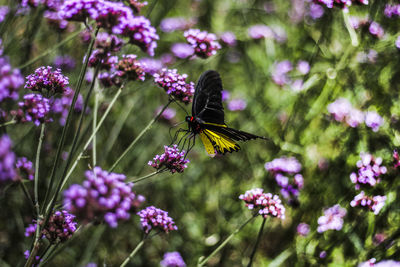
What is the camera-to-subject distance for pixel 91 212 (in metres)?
0.87

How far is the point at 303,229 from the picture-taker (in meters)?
2.50

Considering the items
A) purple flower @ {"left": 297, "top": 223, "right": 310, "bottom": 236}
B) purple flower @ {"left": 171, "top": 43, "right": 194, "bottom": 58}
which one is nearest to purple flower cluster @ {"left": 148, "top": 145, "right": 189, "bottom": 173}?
purple flower @ {"left": 297, "top": 223, "right": 310, "bottom": 236}

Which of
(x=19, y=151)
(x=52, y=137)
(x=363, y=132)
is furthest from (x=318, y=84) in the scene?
(x=19, y=151)

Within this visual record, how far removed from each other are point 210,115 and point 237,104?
4.95 ft

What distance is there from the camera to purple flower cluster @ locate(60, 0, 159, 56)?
3.97 ft

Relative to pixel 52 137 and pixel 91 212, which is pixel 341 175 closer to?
pixel 91 212

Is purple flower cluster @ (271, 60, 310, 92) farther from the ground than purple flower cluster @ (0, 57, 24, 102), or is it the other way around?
purple flower cluster @ (271, 60, 310, 92)

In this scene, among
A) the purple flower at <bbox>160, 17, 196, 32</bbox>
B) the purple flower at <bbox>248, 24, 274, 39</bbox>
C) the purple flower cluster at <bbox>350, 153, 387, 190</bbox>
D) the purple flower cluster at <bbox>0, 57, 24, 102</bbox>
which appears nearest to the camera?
the purple flower cluster at <bbox>0, 57, 24, 102</bbox>

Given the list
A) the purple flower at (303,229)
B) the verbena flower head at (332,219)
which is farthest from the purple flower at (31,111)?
the purple flower at (303,229)

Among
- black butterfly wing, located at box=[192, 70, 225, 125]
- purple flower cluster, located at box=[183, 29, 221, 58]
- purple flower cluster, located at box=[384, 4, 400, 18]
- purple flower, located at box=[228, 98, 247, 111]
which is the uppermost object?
purple flower, located at box=[228, 98, 247, 111]

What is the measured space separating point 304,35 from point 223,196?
7.04 ft

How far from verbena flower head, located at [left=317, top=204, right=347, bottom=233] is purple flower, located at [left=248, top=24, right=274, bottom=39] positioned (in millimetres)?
2191

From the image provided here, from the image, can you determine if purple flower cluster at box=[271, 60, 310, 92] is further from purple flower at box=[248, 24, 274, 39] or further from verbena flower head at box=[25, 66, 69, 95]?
verbena flower head at box=[25, 66, 69, 95]

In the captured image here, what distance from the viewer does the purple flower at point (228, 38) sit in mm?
3494
